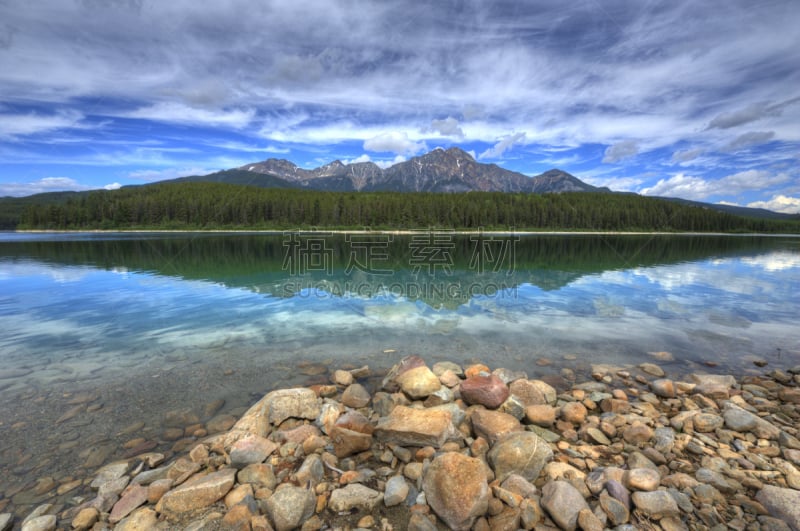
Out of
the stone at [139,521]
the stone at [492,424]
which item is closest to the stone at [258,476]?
the stone at [139,521]

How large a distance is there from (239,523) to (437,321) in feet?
41.6

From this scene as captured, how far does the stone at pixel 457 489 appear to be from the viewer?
494cm

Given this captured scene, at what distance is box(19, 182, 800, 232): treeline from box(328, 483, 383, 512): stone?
149m

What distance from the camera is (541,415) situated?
304 inches

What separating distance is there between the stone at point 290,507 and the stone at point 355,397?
3.30m

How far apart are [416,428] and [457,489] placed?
5.49 ft

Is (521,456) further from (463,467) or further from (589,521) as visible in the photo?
(589,521)

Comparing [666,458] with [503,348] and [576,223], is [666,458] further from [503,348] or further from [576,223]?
[576,223]

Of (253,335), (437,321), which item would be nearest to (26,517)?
(253,335)

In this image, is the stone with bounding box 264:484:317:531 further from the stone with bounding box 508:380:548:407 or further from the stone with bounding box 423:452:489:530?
the stone with bounding box 508:380:548:407

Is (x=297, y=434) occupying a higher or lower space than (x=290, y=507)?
lower

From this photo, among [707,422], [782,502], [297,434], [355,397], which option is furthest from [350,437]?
[707,422]

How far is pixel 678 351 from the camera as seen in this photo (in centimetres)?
1307

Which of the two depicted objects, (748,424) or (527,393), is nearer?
(748,424)
